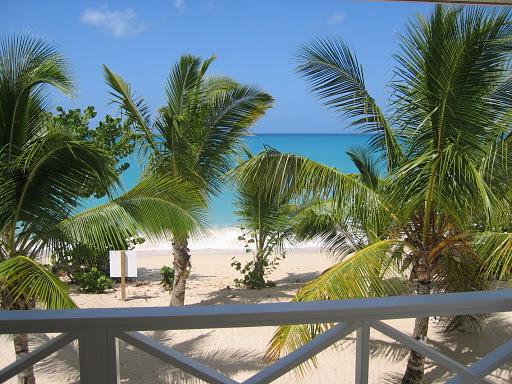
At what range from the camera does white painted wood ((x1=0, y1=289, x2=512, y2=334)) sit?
106 cm

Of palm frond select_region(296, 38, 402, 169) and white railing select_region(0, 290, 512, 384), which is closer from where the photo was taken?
white railing select_region(0, 290, 512, 384)

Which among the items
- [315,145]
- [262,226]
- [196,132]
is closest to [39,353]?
[196,132]

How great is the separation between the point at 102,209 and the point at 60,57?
1.71 meters

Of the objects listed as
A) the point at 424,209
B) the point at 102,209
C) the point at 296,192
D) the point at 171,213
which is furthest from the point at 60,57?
the point at 424,209

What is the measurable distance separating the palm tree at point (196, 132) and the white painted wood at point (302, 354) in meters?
5.93

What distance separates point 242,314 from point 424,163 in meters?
3.32

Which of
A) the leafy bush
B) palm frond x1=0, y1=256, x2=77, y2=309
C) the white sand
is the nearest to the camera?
palm frond x1=0, y1=256, x2=77, y2=309

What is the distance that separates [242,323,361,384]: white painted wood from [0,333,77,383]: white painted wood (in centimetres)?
44

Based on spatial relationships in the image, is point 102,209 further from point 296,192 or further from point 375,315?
point 375,315

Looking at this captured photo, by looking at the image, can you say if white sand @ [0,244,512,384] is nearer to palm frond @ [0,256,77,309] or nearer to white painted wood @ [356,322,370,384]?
palm frond @ [0,256,77,309]

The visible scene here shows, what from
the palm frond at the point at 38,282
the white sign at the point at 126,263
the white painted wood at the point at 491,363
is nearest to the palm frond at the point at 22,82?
the palm frond at the point at 38,282

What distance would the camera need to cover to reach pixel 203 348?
603 cm

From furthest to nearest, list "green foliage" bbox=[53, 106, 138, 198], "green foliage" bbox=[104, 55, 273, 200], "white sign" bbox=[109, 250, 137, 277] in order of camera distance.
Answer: "green foliage" bbox=[53, 106, 138, 198] < "white sign" bbox=[109, 250, 137, 277] < "green foliage" bbox=[104, 55, 273, 200]

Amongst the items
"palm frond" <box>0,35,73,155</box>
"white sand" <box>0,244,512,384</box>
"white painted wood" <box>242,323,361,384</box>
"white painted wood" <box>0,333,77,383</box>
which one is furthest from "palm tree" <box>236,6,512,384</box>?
"white painted wood" <box>0,333,77,383</box>
